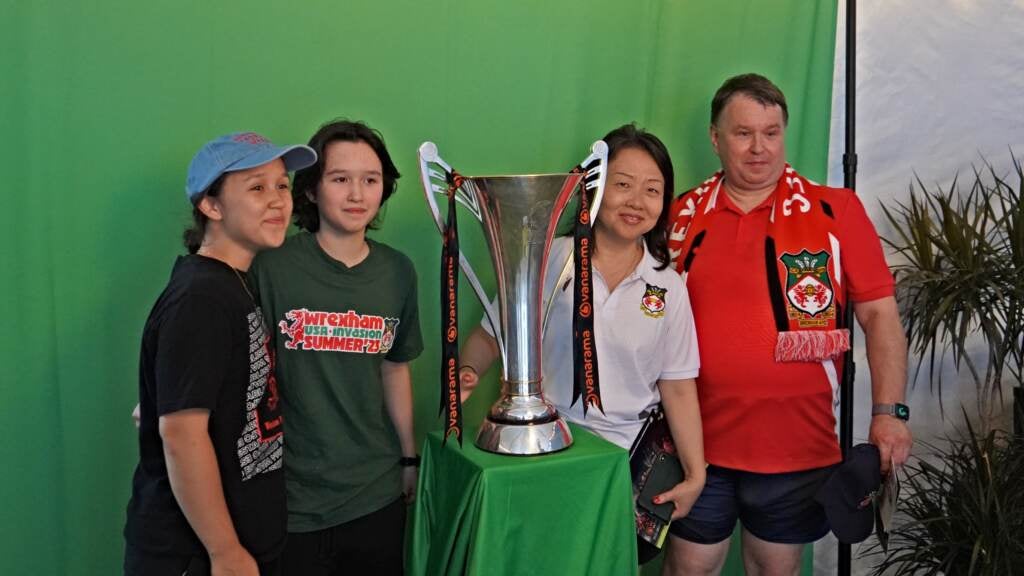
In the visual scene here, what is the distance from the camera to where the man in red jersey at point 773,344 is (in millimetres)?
1741

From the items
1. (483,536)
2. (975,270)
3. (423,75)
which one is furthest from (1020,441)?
(423,75)

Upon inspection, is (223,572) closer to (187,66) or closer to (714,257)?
(187,66)

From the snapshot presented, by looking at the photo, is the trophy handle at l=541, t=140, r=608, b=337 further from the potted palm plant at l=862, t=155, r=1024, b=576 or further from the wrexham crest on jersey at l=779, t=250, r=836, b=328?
the potted palm plant at l=862, t=155, r=1024, b=576

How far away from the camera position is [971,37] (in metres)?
2.33

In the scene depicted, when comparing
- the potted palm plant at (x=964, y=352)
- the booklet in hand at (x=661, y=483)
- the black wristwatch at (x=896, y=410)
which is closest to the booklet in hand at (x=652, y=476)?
the booklet in hand at (x=661, y=483)

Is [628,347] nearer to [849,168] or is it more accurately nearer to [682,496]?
[682,496]

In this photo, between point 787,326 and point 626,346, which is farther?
point 787,326

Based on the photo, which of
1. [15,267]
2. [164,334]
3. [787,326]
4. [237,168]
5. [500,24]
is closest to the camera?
[164,334]

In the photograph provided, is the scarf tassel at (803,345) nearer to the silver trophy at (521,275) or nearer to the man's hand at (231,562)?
the silver trophy at (521,275)

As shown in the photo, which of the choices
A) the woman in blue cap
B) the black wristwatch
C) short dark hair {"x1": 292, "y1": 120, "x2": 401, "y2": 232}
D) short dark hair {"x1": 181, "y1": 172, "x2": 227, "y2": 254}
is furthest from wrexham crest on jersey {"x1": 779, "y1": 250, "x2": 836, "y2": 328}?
short dark hair {"x1": 181, "y1": 172, "x2": 227, "y2": 254}

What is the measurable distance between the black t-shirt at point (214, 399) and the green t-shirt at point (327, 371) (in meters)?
0.11

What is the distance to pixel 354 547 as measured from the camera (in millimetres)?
1476

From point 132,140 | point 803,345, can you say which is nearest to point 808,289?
point 803,345

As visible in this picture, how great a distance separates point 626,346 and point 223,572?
80cm
